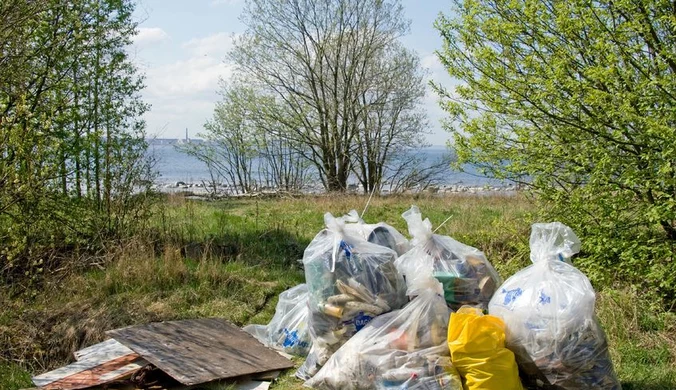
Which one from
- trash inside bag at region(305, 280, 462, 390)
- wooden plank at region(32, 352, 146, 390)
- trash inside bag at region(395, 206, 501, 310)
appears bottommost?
wooden plank at region(32, 352, 146, 390)

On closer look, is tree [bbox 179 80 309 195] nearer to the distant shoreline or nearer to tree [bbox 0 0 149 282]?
the distant shoreline

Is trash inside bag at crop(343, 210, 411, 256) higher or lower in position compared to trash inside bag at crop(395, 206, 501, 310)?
higher

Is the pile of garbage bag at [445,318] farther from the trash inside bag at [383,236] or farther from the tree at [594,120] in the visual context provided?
the tree at [594,120]

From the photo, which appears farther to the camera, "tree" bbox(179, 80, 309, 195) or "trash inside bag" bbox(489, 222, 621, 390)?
"tree" bbox(179, 80, 309, 195)

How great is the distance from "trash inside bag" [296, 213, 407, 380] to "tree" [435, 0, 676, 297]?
6.47ft

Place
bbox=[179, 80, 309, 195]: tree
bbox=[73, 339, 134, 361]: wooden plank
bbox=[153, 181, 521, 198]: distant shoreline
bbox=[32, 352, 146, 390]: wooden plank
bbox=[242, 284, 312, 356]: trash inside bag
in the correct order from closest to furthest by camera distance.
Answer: bbox=[32, 352, 146, 390]: wooden plank < bbox=[73, 339, 134, 361]: wooden plank < bbox=[242, 284, 312, 356]: trash inside bag < bbox=[153, 181, 521, 198]: distant shoreline < bbox=[179, 80, 309, 195]: tree

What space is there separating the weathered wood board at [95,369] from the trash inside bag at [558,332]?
248cm

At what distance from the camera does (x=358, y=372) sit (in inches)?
147

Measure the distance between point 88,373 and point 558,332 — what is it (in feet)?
9.75

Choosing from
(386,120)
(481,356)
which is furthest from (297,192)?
(481,356)

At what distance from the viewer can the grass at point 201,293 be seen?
4.54m

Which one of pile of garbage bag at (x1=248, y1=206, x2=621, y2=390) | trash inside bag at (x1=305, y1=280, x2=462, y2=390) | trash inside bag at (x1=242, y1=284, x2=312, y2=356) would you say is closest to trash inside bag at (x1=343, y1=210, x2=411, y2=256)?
pile of garbage bag at (x1=248, y1=206, x2=621, y2=390)

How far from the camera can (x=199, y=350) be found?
14.9 ft

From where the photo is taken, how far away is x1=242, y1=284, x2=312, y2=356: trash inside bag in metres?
4.79
